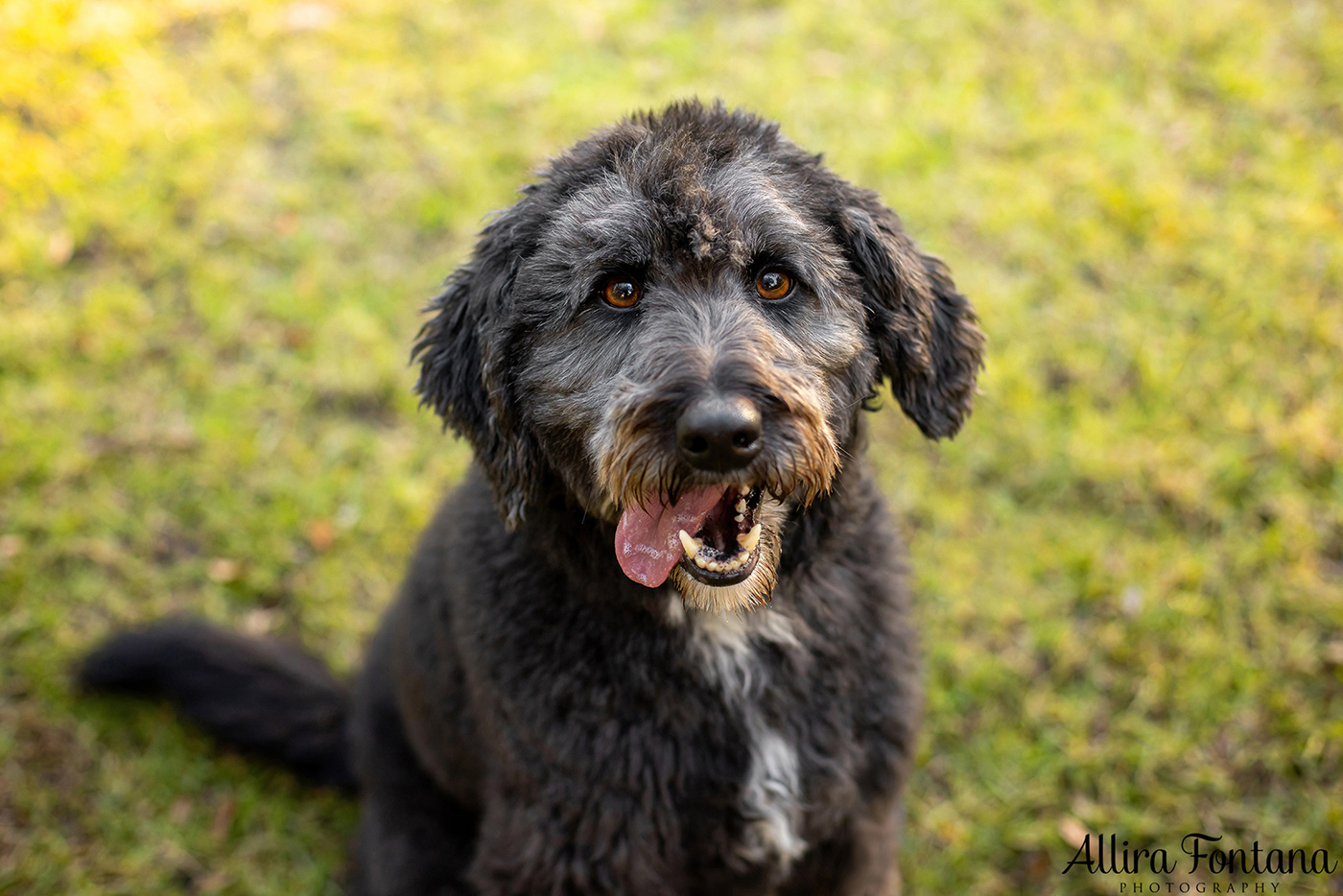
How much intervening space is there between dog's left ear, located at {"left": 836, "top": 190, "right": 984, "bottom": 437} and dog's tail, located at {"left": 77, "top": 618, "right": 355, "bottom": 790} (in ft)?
8.13

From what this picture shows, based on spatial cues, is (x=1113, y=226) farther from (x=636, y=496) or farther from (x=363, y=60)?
(x=363, y=60)

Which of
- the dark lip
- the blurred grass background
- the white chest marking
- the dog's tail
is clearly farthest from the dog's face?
the blurred grass background

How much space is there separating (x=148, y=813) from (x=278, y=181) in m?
3.75

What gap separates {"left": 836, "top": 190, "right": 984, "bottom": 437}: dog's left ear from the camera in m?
2.62

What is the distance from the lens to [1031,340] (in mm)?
4969

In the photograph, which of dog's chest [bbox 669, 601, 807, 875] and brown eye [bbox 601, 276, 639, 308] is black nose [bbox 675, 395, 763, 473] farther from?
dog's chest [bbox 669, 601, 807, 875]


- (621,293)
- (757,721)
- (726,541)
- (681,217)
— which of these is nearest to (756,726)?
(757,721)

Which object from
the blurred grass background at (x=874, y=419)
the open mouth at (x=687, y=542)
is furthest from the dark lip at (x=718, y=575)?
the blurred grass background at (x=874, y=419)

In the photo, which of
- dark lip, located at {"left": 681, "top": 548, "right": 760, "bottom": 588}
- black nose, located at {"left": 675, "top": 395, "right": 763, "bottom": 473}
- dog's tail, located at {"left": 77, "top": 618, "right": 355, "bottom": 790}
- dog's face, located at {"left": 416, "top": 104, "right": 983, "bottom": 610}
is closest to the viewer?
black nose, located at {"left": 675, "top": 395, "right": 763, "bottom": 473}

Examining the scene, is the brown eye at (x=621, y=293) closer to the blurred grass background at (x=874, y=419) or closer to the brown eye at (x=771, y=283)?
the brown eye at (x=771, y=283)

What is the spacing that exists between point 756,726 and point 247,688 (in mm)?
2122

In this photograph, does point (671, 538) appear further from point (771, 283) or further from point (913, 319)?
point (913, 319)

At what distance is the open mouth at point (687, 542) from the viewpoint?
2.38 meters

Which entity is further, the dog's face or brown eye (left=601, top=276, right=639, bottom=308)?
brown eye (left=601, top=276, right=639, bottom=308)
